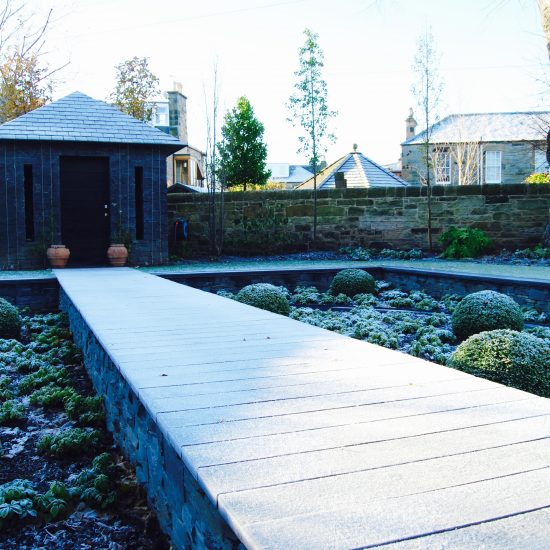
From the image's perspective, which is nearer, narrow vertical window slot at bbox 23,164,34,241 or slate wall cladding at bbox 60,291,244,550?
slate wall cladding at bbox 60,291,244,550

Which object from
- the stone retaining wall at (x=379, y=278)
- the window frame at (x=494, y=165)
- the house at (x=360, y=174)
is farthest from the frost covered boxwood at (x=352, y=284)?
the window frame at (x=494, y=165)

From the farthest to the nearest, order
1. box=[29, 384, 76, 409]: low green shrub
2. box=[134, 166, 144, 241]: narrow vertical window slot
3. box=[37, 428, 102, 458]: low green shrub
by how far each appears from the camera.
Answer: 1. box=[134, 166, 144, 241]: narrow vertical window slot
2. box=[29, 384, 76, 409]: low green shrub
3. box=[37, 428, 102, 458]: low green shrub

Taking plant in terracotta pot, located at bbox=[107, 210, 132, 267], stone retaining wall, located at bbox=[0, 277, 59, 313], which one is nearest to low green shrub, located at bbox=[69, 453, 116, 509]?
stone retaining wall, located at bbox=[0, 277, 59, 313]

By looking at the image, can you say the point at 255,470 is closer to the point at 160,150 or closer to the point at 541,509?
the point at 541,509

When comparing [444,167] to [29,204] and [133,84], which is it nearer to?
[133,84]

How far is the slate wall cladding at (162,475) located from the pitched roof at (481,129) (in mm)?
23394

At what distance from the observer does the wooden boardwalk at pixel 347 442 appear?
1.33m

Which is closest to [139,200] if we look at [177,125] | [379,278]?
[379,278]

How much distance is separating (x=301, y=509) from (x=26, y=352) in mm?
4415

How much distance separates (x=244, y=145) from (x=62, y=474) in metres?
23.9

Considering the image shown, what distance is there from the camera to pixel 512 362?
3.49m

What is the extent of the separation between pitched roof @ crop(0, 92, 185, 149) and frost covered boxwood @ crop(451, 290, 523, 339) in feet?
25.7

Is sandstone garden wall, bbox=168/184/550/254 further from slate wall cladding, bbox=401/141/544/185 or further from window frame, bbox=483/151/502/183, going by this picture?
window frame, bbox=483/151/502/183

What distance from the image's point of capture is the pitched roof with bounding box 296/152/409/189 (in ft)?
59.2
